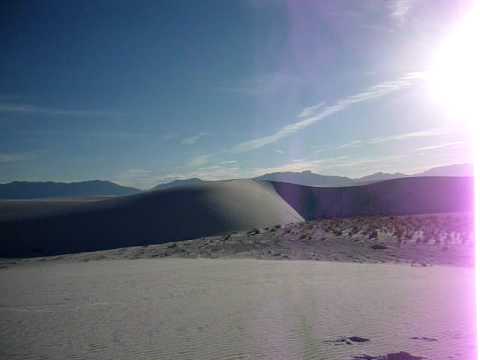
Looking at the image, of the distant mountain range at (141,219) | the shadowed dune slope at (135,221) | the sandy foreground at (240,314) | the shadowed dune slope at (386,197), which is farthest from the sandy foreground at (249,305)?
the shadowed dune slope at (386,197)

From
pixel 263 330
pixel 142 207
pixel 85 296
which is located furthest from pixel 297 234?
pixel 142 207

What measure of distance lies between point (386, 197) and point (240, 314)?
74785mm

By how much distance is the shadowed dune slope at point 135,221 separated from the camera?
39.2m

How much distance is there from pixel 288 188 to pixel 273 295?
7833 centimetres

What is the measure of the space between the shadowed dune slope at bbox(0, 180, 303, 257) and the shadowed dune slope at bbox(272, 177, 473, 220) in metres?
28.0

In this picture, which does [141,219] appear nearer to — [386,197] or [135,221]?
[135,221]

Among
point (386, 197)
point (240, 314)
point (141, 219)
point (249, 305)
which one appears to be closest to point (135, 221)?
point (141, 219)

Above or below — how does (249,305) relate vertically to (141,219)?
below

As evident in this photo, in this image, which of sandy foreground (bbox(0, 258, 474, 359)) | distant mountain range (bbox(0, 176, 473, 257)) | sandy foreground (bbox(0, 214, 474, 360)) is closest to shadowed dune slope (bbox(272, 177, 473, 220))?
distant mountain range (bbox(0, 176, 473, 257))

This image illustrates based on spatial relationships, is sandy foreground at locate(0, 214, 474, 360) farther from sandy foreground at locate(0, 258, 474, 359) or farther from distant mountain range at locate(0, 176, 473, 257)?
distant mountain range at locate(0, 176, 473, 257)

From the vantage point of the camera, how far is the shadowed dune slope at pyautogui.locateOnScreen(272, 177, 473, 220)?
70875 mm

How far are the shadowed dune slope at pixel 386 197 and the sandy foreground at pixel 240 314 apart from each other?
53.5m

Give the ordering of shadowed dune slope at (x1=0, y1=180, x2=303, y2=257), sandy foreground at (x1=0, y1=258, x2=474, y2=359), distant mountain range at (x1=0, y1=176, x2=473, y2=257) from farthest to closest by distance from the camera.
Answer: distant mountain range at (x1=0, y1=176, x2=473, y2=257)
shadowed dune slope at (x1=0, y1=180, x2=303, y2=257)
sandy foreground at (x1=0, y1=258, x2=474, y2=359)

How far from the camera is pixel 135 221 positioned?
4459 centimetres
